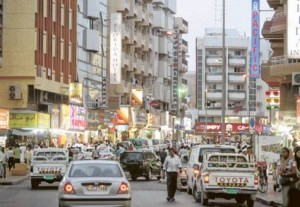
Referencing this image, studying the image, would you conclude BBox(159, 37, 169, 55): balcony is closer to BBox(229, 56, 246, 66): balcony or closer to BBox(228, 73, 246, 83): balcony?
BBox(228, 73, 246, 83): balcony

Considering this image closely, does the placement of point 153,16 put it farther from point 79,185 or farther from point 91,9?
point 79,185

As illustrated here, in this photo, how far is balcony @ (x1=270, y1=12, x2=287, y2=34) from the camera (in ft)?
198

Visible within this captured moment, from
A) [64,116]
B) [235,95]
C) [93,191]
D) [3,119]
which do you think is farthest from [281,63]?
[235,95]

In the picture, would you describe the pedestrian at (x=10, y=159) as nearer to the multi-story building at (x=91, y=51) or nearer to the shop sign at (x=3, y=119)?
the shop sign at (x=3, y=119)

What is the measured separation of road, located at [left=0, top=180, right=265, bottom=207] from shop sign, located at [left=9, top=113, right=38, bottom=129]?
25.8 meters

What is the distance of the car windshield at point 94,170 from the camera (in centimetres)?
2263

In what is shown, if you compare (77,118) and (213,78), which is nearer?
(77,118)

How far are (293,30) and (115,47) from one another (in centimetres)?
5534

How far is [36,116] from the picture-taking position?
6906cm

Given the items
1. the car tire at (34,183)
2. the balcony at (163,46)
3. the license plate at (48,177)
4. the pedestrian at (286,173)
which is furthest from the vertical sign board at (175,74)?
the pedestrian at (286,173)

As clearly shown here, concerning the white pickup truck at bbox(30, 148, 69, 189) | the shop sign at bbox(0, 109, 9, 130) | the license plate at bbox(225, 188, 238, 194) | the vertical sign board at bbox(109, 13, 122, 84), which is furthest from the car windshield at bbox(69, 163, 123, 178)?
the vertical sign board at bbox(109, 13, 122, 84)

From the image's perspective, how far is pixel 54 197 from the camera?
33719mm

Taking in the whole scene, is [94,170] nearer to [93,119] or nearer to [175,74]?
[93,119]

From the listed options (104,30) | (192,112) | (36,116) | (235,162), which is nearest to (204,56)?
(192,112)
